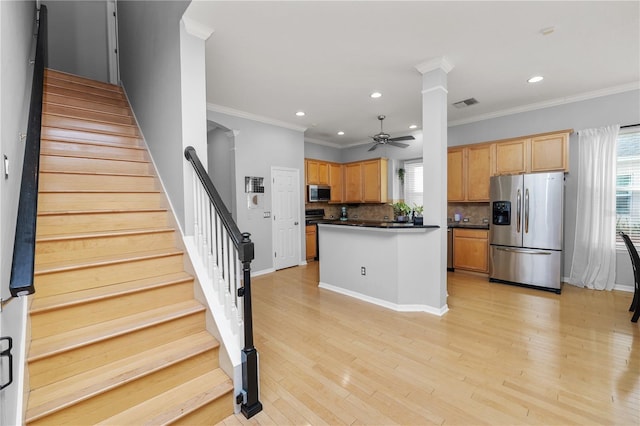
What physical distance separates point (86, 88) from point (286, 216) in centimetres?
369

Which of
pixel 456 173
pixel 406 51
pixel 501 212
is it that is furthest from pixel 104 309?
pixel 456 173

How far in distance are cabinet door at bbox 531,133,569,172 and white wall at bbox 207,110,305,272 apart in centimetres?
431

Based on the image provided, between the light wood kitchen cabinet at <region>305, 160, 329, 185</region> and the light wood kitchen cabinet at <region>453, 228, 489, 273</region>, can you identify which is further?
the light wood kitchen cabinet at <region>305, 160, 329, 185</region>

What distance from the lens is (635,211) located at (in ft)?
13.5

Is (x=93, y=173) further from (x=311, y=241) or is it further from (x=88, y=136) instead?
(x=311, y=241)

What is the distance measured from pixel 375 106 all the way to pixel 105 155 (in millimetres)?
3927

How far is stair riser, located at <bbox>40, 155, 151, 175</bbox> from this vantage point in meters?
2.73

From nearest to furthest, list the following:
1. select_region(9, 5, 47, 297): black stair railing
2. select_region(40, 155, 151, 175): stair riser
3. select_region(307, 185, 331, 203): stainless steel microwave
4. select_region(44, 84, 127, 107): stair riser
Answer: select_region(9, 5, 47, 297): black stair railing < select_region(40, 155, 151, 175): stair riser < select_region(44, 84, 127, 107): stair riser < select_region(307, 185, 331, 203): stainless steel microwave

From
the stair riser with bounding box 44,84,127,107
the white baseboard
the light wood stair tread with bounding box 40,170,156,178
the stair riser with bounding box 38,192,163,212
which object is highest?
the stair riser with bounding box 44,84,127,107

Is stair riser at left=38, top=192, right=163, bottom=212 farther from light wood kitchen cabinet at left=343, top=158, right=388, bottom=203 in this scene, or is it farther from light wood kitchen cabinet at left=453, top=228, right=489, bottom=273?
light wood kitchen cabinet at left=343, top=158, right=388, bottom=203

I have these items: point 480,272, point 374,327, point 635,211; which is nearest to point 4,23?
point 374,327

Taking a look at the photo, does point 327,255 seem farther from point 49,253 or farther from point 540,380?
point 49,253

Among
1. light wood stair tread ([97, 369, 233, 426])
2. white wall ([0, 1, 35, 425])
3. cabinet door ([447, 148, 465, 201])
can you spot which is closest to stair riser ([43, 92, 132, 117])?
white wall ([0, 1, 35, 425])

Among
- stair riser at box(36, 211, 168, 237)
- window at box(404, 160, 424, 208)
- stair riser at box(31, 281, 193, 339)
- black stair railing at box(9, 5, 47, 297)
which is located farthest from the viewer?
window at box(404, 160, 424, 208)
